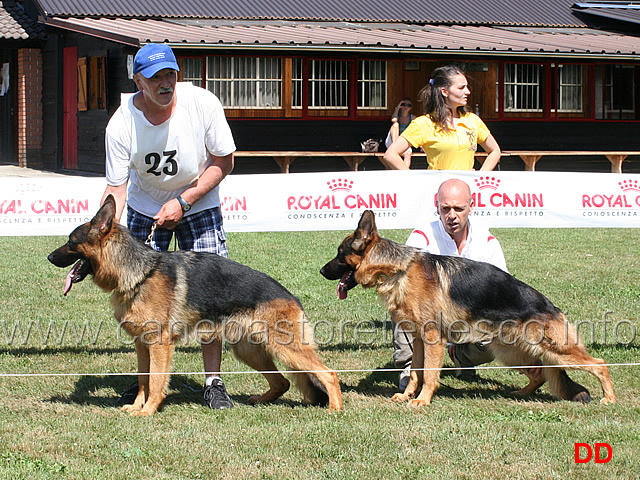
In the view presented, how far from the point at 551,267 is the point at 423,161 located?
11596 millimetres

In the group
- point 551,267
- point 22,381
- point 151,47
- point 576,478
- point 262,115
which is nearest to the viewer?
point 576,478

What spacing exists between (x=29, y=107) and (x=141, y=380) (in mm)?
20441

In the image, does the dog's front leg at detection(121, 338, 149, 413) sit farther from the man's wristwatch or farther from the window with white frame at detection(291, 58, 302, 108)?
the window with white frame at detection(291, 58, 302, 108)

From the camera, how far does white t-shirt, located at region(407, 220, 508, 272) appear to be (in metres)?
6.01

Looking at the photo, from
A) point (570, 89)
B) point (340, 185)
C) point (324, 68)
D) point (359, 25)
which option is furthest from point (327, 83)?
point (340, 185)

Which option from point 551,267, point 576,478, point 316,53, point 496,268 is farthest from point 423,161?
point 576,478

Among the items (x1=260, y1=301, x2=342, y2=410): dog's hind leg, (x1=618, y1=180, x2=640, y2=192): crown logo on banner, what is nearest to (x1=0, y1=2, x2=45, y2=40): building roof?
(x1=618, y1=180, x2=640, y2=192): crown logo on banner

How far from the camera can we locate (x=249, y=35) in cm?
1934

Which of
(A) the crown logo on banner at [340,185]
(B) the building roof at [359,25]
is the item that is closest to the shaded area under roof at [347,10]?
(B) the building roof at [359,25]

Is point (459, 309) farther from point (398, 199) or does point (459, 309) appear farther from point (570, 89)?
point (570, 89)

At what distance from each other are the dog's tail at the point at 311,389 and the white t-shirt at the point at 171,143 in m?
1.32

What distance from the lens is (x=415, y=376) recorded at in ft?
18.8

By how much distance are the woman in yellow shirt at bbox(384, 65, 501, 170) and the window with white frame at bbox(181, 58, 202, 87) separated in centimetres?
1397

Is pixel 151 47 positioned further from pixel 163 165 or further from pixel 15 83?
pixel 15 83
